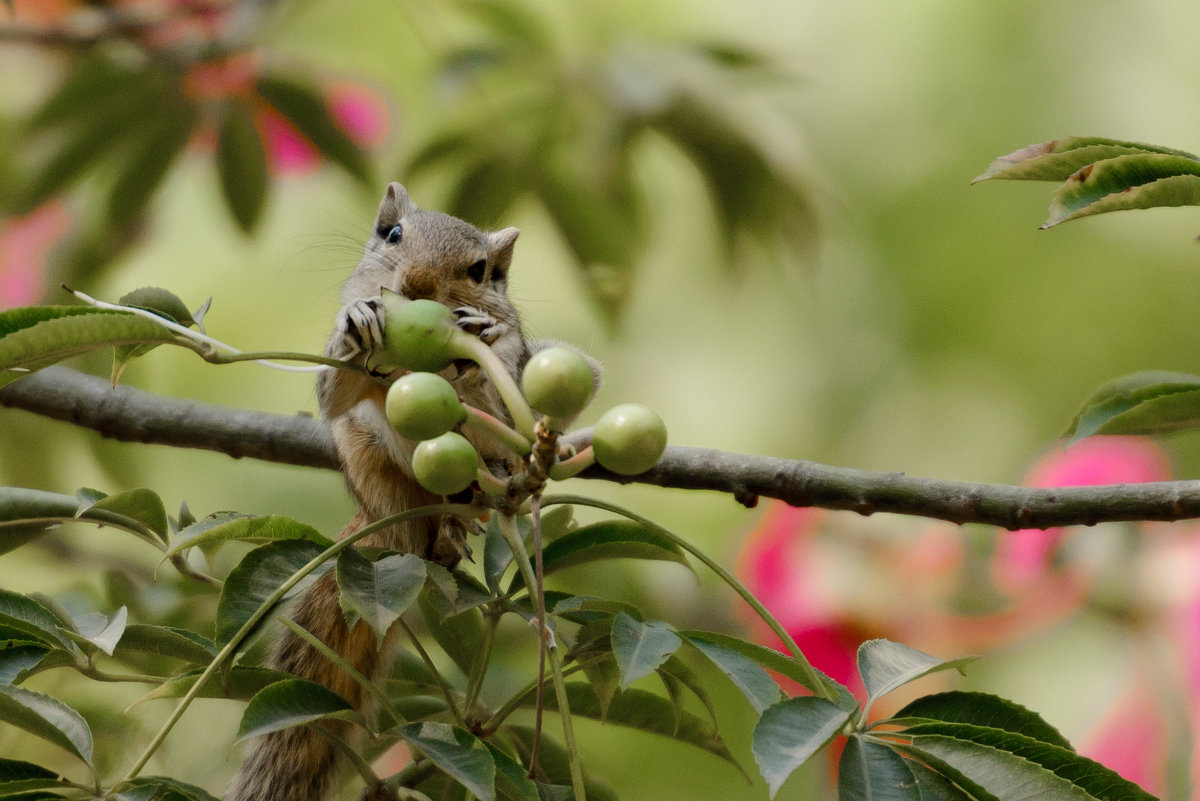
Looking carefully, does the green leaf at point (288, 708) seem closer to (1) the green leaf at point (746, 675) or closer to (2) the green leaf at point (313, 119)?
(1) the green leaf at point (746, 675)

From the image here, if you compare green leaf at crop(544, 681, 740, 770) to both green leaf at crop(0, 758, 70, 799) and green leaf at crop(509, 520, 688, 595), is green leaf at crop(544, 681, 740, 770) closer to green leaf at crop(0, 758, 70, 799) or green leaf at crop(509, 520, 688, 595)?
green leaf at crop(509, 520, 688, 595)

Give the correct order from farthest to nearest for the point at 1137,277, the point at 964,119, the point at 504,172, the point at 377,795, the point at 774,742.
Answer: the point at 964,119 → the point at 1137,277 → the point at 504,172 → the point at 377,795 → the point at 774,742

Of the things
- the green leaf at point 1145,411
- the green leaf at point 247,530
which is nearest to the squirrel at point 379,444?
the green leaf at point 247,530

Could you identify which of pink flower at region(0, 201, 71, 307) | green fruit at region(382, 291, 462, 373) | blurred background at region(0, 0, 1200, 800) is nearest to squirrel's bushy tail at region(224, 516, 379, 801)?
blurred background at region(0, 0, 1200, 800)

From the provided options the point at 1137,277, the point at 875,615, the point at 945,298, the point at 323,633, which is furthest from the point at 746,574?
the point at 1137,277

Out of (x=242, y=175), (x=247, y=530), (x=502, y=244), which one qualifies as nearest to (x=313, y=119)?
(x=242, y=175)

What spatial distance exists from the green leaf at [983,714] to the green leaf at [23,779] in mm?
314

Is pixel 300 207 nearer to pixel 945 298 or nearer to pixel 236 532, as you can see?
pixel 945 298

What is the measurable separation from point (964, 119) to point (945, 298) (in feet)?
1.32

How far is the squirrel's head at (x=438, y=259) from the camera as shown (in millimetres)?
753

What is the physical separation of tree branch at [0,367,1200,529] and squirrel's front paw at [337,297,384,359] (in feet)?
0.51

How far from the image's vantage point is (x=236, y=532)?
0.45m

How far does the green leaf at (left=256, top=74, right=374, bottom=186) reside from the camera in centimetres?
111

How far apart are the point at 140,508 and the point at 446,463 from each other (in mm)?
191
